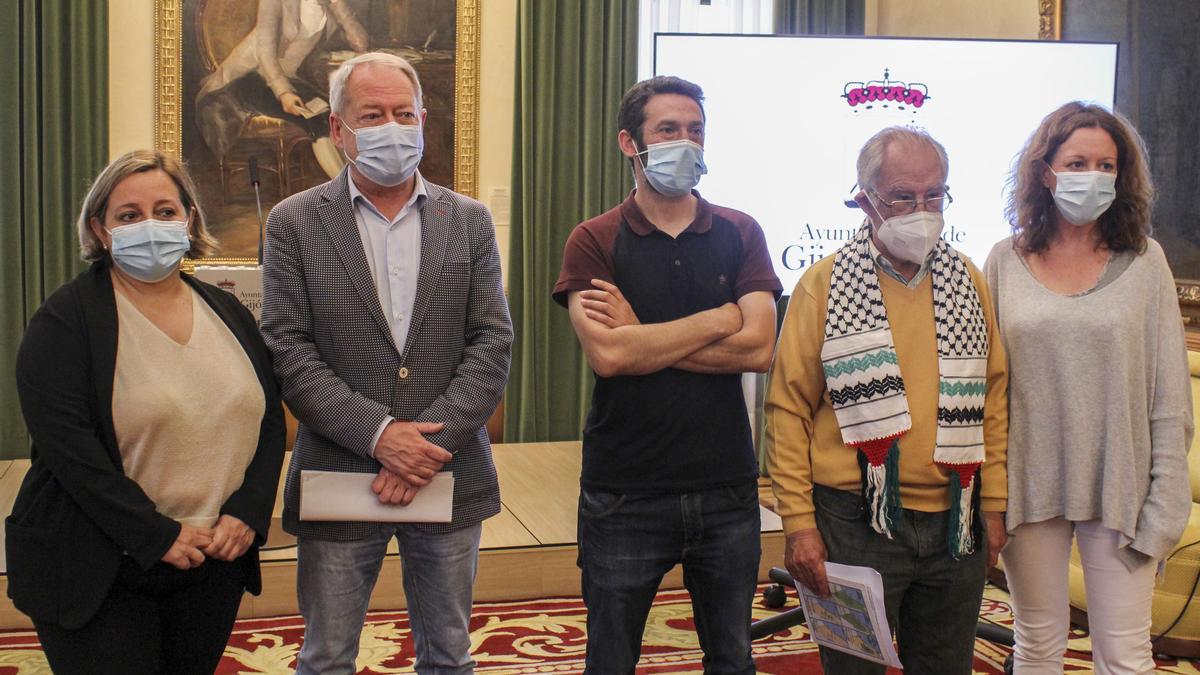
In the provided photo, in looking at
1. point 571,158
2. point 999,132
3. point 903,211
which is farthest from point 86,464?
point 571,158

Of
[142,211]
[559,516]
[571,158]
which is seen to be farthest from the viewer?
[571,158]

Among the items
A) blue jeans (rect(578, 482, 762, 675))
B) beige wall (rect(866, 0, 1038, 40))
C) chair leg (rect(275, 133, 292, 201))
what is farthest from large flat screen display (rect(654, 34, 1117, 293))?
blue jeans (rect(578, 482, 762, 675))

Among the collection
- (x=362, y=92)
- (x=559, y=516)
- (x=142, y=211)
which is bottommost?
(x=559, y=516)

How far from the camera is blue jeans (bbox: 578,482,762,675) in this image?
212 centimetres

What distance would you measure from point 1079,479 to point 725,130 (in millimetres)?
2711

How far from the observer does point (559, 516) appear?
4172 millimetres

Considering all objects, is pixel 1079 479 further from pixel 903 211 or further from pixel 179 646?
pixel 179 646

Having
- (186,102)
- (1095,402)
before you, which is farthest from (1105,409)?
(186,102)

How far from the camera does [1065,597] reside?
2219 millimetres

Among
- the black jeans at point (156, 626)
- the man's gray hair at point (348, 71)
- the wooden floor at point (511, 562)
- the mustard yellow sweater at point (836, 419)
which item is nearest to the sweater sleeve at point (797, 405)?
the mustard yellow sweater at point (836, 419)

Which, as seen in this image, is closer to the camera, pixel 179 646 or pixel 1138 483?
pixel 179 646

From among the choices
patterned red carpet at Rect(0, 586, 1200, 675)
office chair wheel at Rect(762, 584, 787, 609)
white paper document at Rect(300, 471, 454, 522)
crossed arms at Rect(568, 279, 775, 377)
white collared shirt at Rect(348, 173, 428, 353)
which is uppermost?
white collared shirt at Rect(348, 173, 428, 353)

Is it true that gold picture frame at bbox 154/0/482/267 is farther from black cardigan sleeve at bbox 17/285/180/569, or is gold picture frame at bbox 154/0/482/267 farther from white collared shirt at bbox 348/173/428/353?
black cardigan sleeve at bbox 17/285/180/569

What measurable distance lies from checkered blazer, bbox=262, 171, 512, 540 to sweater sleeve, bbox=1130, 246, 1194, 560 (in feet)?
4.09
